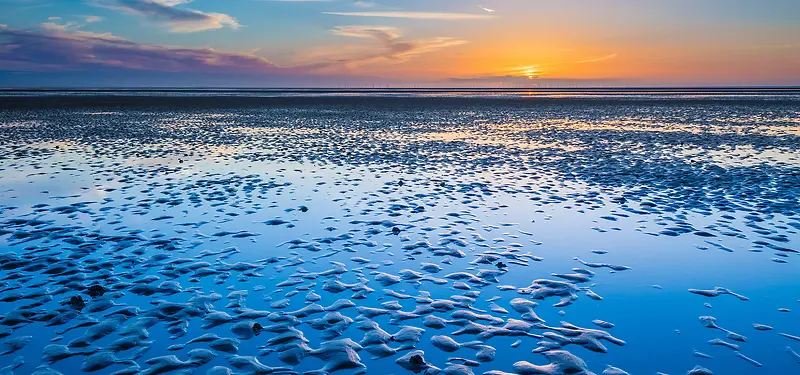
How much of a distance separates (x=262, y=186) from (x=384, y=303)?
11.0 m

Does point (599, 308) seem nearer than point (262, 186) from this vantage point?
Yes

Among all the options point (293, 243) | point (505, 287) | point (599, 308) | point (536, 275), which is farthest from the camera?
point (293, 243)

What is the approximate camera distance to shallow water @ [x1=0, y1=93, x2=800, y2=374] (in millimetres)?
6609

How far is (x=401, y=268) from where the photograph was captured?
980 centimetres

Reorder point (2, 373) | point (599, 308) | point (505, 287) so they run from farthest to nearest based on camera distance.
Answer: point (505, 287) → point (599, 308) → point (2, 373)

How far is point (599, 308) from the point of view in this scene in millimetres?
7945

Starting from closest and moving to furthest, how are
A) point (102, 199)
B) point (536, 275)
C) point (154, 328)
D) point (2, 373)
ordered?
point (2, 373) < point (154, 328) < point (536, 275) < point (102, 199)

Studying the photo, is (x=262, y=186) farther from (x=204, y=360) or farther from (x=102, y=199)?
(x=204, y=360)

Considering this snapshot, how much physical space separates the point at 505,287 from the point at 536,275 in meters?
0.91

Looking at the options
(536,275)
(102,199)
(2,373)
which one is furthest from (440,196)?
(2,373)

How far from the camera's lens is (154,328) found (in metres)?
7.27

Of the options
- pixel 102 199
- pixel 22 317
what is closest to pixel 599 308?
pixel 22 317

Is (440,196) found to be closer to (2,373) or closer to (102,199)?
(102,199)

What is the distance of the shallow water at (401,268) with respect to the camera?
6609mm
